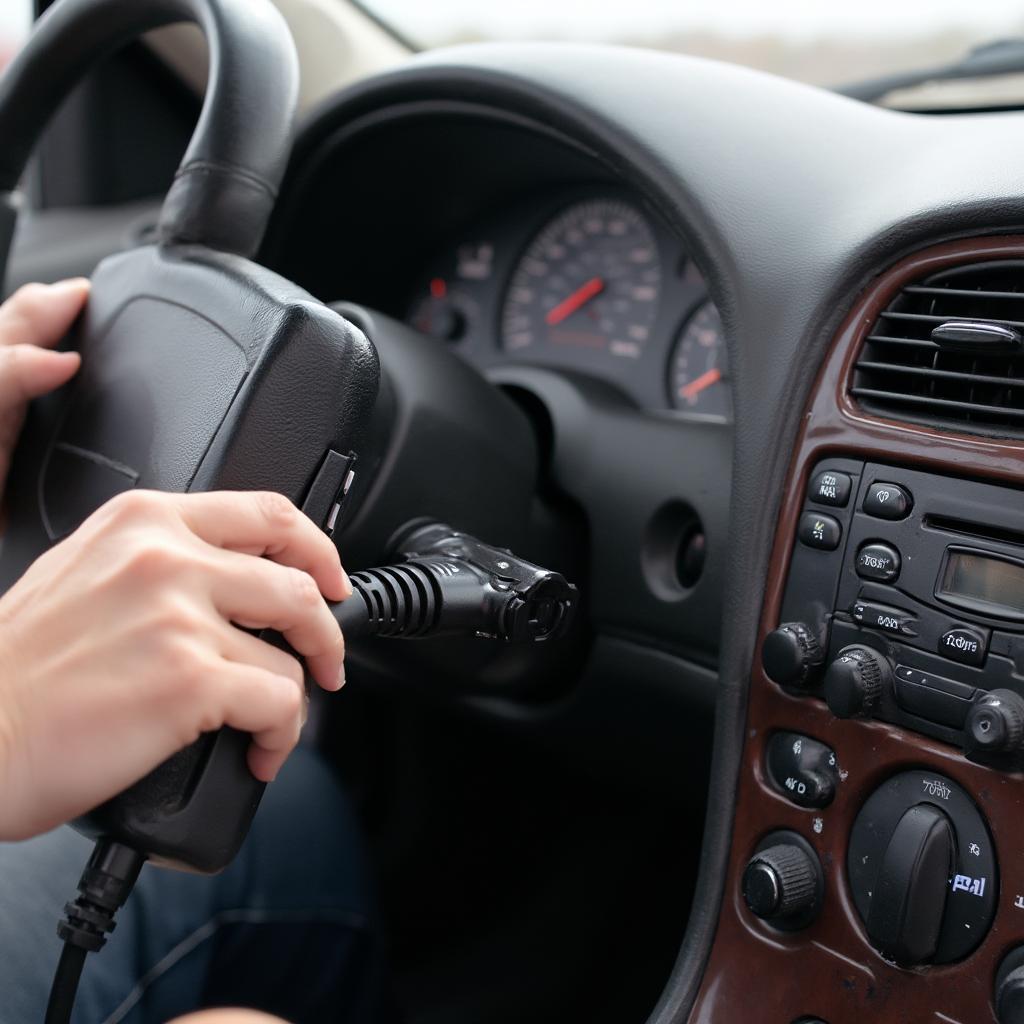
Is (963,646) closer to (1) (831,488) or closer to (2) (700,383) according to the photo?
(1) (831,488)

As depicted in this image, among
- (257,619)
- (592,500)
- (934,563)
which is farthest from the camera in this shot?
(592,500)

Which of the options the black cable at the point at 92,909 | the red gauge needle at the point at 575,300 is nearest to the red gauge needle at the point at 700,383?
Result: the red gauge needle at the point at 575,300

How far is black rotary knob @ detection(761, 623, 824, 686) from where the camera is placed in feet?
2.49

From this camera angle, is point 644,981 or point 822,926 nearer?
point 822,926

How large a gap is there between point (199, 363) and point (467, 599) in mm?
210

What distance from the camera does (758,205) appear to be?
0.87 meters

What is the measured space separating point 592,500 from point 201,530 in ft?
1.88

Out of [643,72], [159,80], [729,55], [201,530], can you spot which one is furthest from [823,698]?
[159,80]

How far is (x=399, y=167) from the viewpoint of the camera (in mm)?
1289

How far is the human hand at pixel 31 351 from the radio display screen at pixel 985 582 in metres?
0.59

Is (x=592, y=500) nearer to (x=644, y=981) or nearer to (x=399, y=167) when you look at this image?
(x=399, y=167)

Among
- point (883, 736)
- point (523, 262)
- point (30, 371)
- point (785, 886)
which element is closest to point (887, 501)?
point (883, 736)

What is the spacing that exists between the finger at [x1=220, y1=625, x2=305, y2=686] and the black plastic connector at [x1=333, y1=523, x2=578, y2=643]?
0.32 feet

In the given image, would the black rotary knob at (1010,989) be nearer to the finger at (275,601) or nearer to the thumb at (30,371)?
the finger at (275,601)
